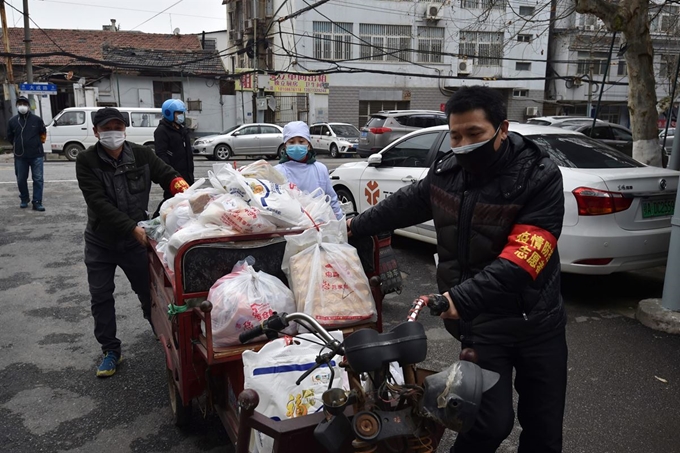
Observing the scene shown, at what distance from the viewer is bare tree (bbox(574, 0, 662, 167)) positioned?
6.85 metres

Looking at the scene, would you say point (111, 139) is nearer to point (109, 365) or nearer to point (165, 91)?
point (109, 365)

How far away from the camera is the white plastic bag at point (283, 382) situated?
85.0 inches

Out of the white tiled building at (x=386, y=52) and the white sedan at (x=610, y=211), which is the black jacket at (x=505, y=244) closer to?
the white sedan at (x=610, y=211)

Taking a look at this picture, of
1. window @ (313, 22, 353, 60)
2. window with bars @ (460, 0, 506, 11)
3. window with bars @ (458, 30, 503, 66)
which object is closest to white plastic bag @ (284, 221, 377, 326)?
window with bars @ (460, 0, 506, 11)

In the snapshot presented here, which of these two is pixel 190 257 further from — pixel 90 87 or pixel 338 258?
pixel 90 87

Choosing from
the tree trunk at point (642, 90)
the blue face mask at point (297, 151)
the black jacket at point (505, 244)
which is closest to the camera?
the black jacket at point (505, 244)

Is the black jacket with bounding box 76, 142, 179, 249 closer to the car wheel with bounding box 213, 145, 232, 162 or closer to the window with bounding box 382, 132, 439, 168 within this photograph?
the window with bounding box 382, 132, 439, 168

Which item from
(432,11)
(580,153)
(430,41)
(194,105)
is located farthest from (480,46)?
(580,153)

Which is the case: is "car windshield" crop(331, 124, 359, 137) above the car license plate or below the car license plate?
above

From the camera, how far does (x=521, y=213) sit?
2113 millimetres

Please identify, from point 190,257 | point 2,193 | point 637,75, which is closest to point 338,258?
point 190,257

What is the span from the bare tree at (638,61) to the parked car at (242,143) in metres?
15.0

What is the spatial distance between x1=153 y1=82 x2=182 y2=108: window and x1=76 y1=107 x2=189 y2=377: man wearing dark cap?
2648cm

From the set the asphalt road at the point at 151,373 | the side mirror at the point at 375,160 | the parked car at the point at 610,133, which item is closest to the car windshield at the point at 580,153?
the asphalt road at the point at 151,373
